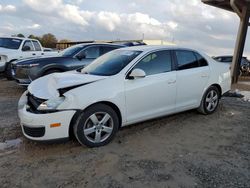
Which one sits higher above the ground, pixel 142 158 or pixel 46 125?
pixel 46 125

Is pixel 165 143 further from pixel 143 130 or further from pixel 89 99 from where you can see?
pixel 89 99

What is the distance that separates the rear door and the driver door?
20cm

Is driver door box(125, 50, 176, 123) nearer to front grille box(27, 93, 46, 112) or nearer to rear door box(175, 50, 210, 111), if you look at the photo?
rear door box(175, 50, 210, 111)

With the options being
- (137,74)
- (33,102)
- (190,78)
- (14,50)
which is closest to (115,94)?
(137,74)

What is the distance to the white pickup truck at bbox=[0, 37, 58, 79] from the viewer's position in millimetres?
10898

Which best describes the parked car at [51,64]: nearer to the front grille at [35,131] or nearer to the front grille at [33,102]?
the front grille at [33,102]

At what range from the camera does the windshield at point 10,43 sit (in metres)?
11.5

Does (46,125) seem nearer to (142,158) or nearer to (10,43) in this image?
(142,158)

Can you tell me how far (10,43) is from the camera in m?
11.6

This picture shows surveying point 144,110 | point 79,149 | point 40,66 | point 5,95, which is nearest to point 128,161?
point 79,149

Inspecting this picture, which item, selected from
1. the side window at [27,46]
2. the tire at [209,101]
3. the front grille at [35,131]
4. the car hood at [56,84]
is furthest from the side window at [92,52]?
the front grille at [35,131]

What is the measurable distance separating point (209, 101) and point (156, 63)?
184 cm

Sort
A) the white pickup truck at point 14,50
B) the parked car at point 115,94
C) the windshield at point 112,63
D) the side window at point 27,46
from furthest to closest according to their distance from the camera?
the side window at point 27,46, the white pickup truck at point 14,50, the windshield at point 112,63, the parked car at point 115,94

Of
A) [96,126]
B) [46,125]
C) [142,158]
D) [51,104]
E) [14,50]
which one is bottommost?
[142,158]
